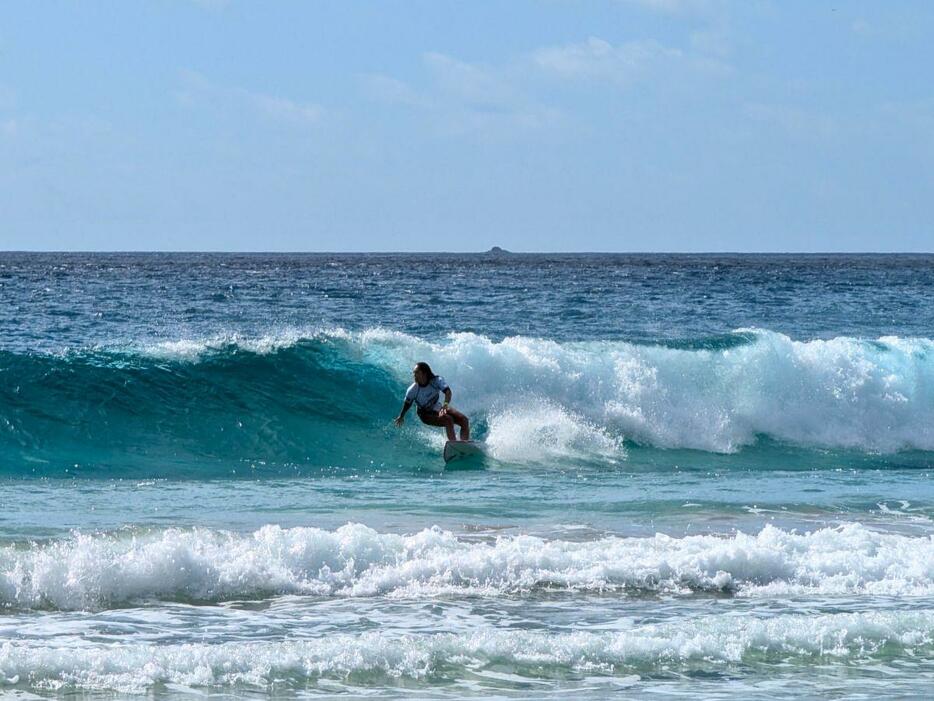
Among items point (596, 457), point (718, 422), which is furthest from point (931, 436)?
point (596, 457)

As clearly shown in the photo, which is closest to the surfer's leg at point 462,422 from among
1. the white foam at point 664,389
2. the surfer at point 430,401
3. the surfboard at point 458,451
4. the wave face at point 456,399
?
the surfer at point 430,401

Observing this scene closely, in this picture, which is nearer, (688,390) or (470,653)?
(470,653)

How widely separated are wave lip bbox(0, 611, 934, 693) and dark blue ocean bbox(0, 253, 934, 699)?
2 cm

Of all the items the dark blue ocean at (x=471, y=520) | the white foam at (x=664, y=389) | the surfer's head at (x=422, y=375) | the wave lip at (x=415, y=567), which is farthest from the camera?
the white foam at (x=664, y=389)

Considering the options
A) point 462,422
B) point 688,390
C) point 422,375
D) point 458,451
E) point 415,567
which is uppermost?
point 422,375

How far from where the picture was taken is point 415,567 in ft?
32.4

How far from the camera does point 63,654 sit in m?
7.75

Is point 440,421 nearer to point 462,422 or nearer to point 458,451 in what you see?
point 462,422

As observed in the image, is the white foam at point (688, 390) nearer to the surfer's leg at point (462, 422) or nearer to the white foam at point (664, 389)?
the white foam at point (664, 389)

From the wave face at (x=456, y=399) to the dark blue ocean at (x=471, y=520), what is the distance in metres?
0.05

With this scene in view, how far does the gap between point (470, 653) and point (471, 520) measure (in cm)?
387

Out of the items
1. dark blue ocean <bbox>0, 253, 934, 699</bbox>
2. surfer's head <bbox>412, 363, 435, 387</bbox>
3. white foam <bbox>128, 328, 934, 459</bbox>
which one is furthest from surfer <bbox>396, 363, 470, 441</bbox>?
white foam <bbox>128, 328, 934, 459</bbox>

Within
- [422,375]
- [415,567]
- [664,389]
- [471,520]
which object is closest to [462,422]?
[422,375]

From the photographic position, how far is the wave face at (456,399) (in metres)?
17.6
